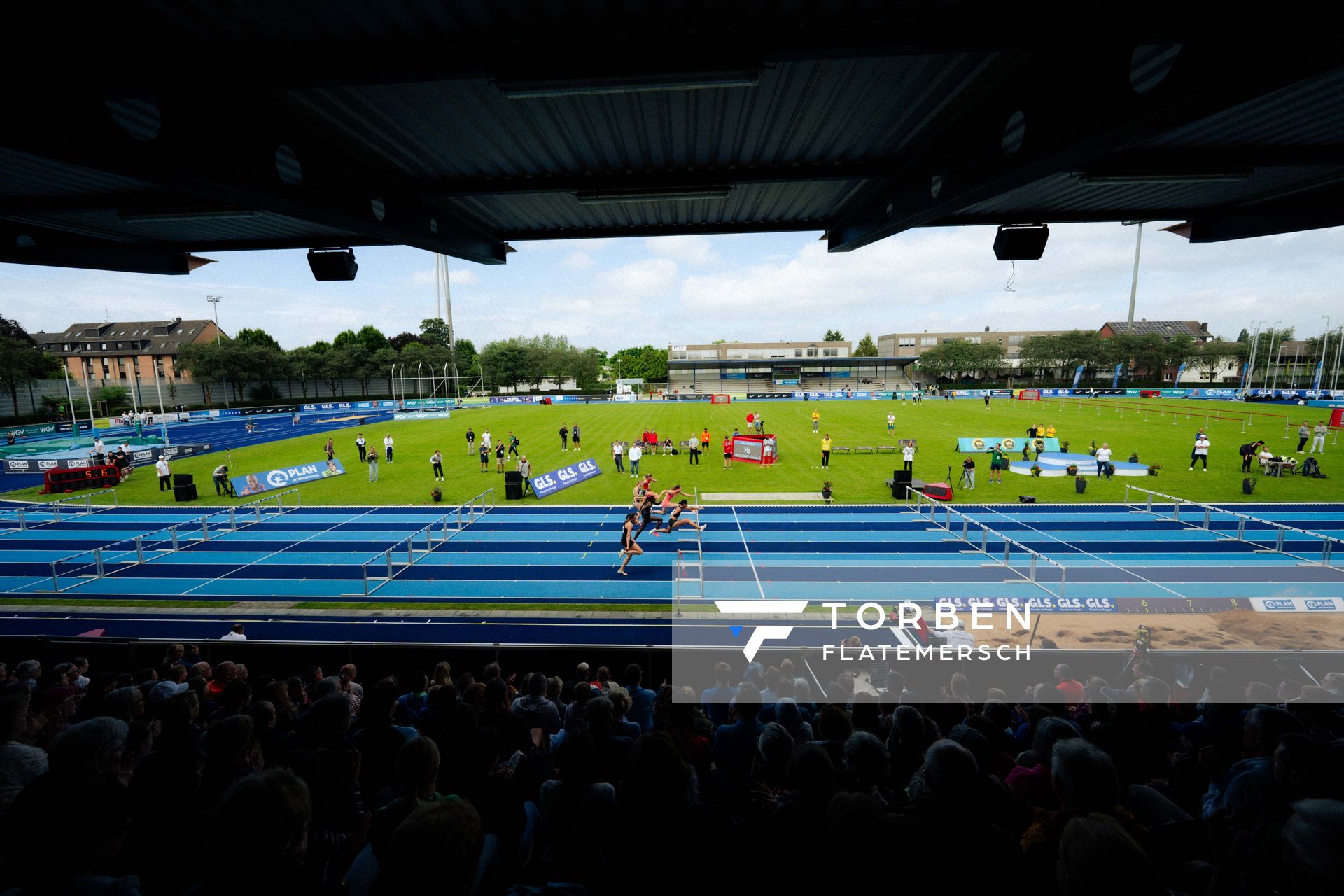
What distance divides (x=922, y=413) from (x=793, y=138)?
148 ft

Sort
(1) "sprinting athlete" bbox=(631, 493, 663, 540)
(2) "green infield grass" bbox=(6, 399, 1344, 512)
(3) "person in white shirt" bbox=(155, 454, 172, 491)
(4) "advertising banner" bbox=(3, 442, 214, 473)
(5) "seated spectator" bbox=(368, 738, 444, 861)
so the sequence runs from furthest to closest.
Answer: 1. (4) "advertising banner" bbox=(3, 442, 214, 473)
2. (3) "person in white shirt" bbox=(155, 454, 172, 491)
3. (2) "green infield grass" bbox=(6, 399, 1344, 512)
4. (1) "sprinting athlete" bbox=(631, 493, 663, 540)
5. (5) "seated spectator" bbox=(368, 738, 444, 861)

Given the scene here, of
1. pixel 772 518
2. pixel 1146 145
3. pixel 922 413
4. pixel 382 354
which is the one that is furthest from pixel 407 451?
pixel 382 354

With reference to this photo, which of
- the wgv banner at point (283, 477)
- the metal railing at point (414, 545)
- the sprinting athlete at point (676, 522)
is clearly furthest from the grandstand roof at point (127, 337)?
the sprinting athlete at point (676, 522)

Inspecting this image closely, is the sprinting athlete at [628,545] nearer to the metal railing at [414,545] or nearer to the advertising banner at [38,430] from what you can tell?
the metal railing at [414,545]

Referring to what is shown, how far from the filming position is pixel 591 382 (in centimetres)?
10019

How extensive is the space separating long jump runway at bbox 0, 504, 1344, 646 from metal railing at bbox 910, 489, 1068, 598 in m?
0.09

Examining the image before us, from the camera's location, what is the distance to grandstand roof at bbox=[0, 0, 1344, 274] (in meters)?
3.06

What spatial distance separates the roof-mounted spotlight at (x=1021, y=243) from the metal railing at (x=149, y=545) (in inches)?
695

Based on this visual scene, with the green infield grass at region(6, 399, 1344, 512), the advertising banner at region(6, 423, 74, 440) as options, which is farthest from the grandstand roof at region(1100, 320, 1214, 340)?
the advertising banner at region(6, 423, 74, 440)

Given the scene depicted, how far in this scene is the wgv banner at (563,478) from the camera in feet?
66.1

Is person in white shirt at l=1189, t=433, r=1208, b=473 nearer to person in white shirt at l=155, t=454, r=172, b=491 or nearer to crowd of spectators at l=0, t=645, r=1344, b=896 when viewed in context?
crowd of spectators at l=0, t=645, r=1344, b=896

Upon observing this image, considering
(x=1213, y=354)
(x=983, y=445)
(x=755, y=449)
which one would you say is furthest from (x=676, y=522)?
(x=1213, y=354)

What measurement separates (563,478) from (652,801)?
63.7 ft

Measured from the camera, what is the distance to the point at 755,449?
2545 cm
